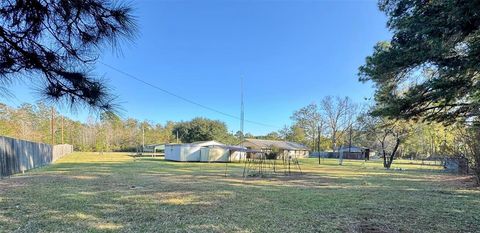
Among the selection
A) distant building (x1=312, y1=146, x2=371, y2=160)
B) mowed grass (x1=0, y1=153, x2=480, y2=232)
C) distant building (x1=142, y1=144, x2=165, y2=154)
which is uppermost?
mowed grass (x1=0, y1=153, x2=480, y2=232)

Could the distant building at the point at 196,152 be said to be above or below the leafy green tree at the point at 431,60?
below

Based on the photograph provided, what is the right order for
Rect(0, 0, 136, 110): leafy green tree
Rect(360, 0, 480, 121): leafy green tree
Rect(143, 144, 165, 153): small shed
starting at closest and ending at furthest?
1. Rect(0, 0, 136, 110): leafy green tree
2. Rect(360, 0, 480, 121): leafy green tree
3. Rect(143, 144, 165, 153): small shed

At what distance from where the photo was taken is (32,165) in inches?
666

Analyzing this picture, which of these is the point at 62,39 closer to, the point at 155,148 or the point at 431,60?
the point at 431,60

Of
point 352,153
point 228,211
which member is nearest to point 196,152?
point 228,211

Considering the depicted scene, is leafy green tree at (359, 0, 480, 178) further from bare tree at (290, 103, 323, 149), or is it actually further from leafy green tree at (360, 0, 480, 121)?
bare tree at (290, 103, 323, 149)

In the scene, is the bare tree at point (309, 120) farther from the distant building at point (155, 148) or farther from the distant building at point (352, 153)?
the distant building at point (155, 148)

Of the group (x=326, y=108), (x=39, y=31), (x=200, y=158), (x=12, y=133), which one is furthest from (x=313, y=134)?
(x=39, y=31)

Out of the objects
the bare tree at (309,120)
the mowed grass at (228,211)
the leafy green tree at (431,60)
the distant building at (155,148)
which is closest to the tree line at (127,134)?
the distant building at (155,148)

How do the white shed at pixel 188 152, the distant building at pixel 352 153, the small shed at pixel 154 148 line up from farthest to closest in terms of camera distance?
the distant building at pixel 352 153
the small shed at pixel 154 148
the white shed at pixel 188 152

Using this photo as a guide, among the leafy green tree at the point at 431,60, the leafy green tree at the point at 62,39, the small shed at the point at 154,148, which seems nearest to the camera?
the leafy green tree at the point at 62,39

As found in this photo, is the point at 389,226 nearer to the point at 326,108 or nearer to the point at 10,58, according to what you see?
the point at 10,58

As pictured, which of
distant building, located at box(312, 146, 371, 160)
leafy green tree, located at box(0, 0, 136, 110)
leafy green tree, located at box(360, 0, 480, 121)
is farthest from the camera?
distant building, located at box(312, 146, 371, 160)

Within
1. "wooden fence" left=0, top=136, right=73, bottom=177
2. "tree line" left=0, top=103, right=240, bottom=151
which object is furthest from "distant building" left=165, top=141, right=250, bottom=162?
"tree line" left=0, top=103, right=240, bottom=151
